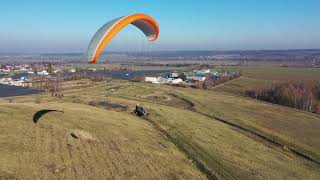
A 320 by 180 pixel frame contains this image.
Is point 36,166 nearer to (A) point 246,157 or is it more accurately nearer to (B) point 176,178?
(B) point 176,178

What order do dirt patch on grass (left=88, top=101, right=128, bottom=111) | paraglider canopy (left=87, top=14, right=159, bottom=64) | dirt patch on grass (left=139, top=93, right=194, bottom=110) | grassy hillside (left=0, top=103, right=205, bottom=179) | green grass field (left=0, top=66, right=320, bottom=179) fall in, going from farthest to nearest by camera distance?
dirt patch on grass (left=139, top=93, right=194, bottom=110), dirt patch on grass (left=88, top=101, right=128, bottom=111), green grass field (left=0, top=66, right=320, bottom=179), grassy hillside (left=0, top=103, right=205, bottom=179), paraglider canopy (left=87, top=14, right=159, bottom=64)

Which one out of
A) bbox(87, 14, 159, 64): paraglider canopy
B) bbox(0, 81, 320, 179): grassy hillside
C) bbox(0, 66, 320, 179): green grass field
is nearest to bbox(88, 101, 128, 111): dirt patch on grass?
bbox(0, 81, 320, 179): grassy hillside

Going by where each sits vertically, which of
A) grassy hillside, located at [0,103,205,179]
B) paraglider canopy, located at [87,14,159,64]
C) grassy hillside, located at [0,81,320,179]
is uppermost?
paraglider canopy, located at [87,14,159,64]

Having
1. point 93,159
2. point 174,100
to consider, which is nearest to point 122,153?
point 93,159

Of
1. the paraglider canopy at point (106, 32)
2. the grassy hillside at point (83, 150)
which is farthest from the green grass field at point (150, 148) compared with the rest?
the paraglider canopy at point (106, 32)

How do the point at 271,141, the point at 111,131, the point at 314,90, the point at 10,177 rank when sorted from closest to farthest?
the point at 10,177
the point at 111,131
the point at 271,141
the point at 314,90

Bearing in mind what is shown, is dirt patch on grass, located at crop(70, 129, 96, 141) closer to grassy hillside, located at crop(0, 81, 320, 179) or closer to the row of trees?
grassy hillside, located at crop(0, 81, 320, 179)

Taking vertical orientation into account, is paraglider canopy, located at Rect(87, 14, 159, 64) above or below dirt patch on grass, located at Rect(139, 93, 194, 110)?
above

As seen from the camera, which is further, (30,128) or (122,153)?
(30,128)
